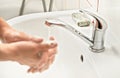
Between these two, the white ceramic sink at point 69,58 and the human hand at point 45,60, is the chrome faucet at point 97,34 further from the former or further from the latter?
the human hand at point 45,60

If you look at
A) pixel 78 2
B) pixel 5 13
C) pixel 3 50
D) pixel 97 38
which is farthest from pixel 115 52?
pixel 5 13

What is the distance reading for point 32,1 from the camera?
2.06 meters

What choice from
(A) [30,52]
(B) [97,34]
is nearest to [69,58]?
(B) [97,34]

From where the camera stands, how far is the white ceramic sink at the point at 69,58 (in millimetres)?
663

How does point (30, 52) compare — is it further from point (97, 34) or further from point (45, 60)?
point (97, 34)

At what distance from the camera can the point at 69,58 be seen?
2.77ft

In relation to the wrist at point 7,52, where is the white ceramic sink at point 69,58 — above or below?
below

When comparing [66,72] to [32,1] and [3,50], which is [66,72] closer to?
[3,50]

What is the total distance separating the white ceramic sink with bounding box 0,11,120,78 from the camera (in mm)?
663

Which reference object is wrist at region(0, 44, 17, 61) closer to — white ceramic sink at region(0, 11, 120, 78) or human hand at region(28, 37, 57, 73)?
human hand at region(28, 37, 57, 73)

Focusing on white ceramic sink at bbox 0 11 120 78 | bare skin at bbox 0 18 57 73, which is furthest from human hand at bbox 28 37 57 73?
white ceramic sink at bbox 0 11 120 78

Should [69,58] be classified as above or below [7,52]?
below

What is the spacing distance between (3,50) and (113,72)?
284 mm

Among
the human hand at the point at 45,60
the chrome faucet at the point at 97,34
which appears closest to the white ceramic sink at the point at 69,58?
the chrome faucet at the point at 97,34
